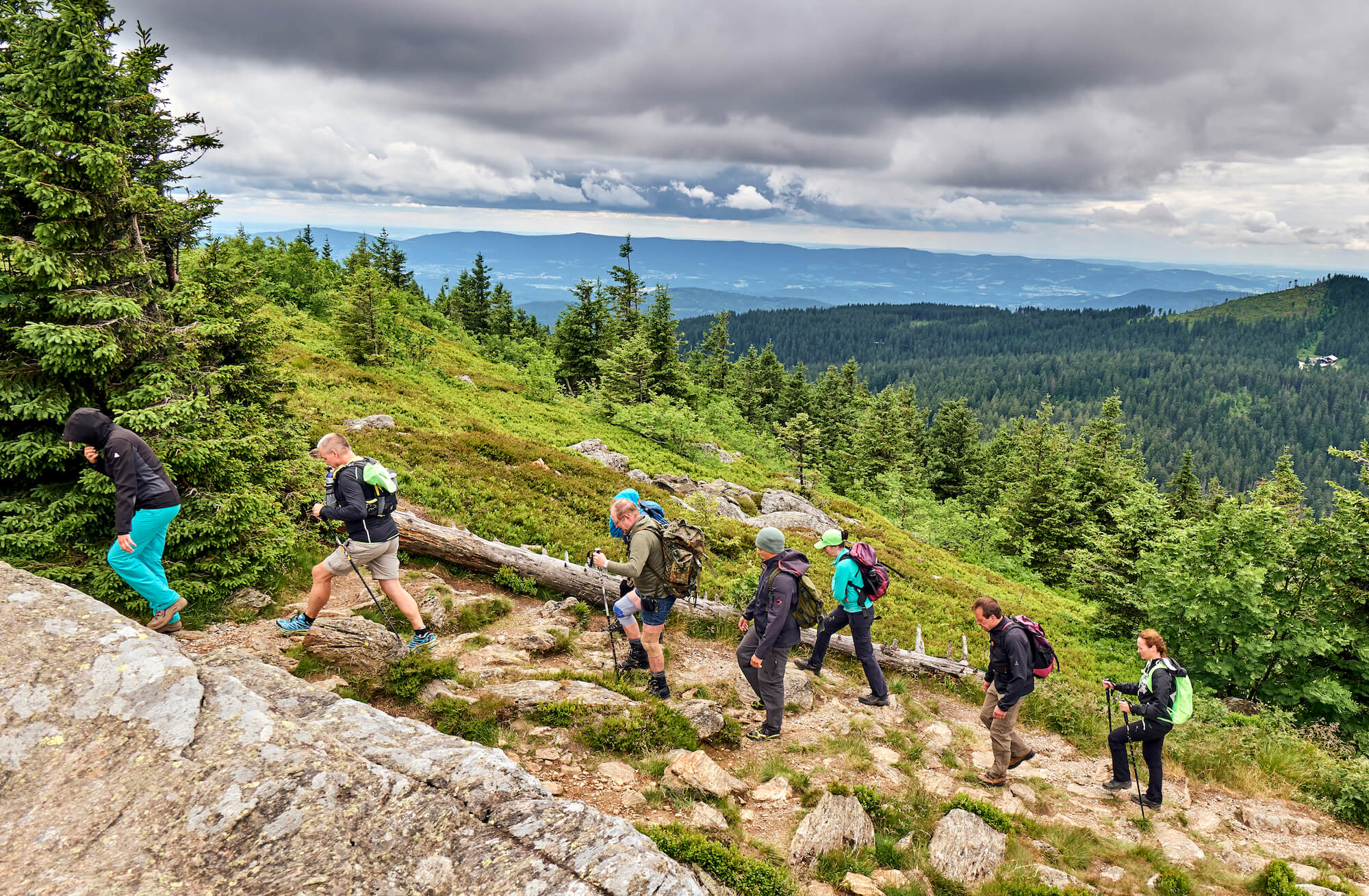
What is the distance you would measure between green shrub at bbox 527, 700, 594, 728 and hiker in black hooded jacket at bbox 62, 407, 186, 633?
188 inches

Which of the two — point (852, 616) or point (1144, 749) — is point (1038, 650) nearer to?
point (1144, 749)

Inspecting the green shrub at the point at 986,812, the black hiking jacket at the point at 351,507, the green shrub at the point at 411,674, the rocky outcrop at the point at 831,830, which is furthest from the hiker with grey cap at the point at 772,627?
the black hiking jacket at the point at 351,507

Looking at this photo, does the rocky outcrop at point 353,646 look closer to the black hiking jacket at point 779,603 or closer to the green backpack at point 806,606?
the black hiking jacket at point 779,603

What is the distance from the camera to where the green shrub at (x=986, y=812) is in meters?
6.89

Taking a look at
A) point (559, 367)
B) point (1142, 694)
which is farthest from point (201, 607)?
point (559, 367)

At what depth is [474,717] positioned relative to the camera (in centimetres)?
711

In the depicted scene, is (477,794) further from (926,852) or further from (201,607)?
(201,607)

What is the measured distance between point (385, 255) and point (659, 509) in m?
64.1

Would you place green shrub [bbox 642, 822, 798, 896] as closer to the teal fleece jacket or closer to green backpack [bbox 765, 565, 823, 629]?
green backpack [bbox 765, 565, 823, 629]

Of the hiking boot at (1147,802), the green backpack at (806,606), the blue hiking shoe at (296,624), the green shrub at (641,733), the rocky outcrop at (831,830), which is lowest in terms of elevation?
the hiking boot at (1147,802)

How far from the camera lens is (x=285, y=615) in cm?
866

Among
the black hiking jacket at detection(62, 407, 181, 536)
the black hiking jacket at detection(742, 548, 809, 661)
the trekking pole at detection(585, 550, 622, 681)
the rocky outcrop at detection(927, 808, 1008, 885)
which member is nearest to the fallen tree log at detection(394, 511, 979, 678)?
the trekking pole at detection(585, 550, 622, 681)

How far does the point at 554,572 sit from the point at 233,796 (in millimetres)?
7452

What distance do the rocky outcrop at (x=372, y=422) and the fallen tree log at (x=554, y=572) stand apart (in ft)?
30.4
